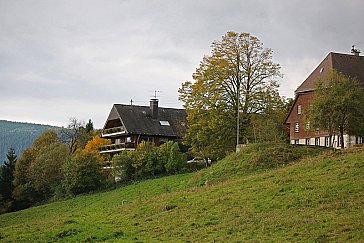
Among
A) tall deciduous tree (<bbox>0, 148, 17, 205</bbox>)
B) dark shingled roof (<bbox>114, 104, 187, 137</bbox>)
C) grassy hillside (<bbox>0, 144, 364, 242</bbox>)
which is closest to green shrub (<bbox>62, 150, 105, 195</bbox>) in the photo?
dark shingled roof (<bbox>114, 104, 187, 137</bbox>)

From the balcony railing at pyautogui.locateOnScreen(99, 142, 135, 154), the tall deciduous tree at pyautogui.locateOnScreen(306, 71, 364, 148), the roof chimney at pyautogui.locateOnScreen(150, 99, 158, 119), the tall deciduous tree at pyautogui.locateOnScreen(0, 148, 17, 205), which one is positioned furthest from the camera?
the roof chimney at pyautogui.locateOnScreen(150, 99, 158, 119)

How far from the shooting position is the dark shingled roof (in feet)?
240

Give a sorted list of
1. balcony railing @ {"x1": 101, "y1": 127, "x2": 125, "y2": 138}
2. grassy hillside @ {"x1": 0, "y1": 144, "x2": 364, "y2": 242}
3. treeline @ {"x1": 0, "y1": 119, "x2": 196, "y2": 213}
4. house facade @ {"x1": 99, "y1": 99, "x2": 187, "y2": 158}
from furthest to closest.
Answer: balcony railing @ {"x1": 101, "y1": 127, "x2": 125, "y2": 138}
house facade @ {"x1": 99, "y1": 99, "x2": 187, "y2": 158}
treeline @ {"x1": 0, "y1": 119, "x2": 196, "y2": 213}
grassy hillside @ {"x1": 0, "y1": 144, "x2": 364, "y2": 242}

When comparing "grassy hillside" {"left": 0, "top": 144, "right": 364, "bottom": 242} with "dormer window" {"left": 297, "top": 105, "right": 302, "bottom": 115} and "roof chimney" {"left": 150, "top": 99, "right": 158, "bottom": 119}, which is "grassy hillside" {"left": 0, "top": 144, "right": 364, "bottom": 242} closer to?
"dormer window" {"left": 297, "top": 105, "right": 302, "bottom": 115}

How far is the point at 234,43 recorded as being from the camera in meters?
55.8

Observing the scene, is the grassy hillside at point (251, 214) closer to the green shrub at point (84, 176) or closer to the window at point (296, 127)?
the green shrub at point (84, 176)

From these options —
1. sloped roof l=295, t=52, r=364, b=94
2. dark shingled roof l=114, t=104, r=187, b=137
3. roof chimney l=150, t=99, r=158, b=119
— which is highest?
sloped roof l=295, t=52, r=364, b=94

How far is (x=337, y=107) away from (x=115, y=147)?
37.1 m

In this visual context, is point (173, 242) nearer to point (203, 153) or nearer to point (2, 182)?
point (203, 153)

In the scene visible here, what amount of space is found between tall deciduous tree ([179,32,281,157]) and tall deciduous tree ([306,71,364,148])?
11526mm

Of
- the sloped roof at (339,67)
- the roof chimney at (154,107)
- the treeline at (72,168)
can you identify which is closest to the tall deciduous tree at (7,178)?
the treeline at (72,168)

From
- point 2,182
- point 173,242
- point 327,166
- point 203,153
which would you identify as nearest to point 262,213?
point 173,242

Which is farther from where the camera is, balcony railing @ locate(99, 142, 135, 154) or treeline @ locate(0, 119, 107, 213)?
balcony railing @ locate(99, 142, 135, 154)

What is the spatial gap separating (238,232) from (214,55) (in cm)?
3571
